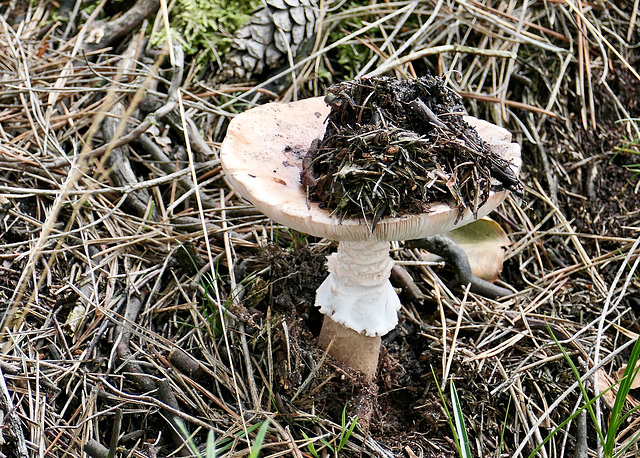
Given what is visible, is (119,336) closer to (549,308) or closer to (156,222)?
(156,222)

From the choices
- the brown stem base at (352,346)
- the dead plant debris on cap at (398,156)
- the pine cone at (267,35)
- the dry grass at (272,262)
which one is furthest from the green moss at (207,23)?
the brown stem base at (352,346)

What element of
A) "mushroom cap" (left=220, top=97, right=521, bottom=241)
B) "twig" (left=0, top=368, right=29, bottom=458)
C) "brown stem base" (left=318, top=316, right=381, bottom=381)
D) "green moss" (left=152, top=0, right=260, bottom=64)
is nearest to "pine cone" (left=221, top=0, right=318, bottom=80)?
"green moss" (left=152, top=0, right=260, bottom=64)

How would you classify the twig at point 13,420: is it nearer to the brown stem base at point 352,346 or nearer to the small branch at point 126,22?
the brown stem base at point 352,346

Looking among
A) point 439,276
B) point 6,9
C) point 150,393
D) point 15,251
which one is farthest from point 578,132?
point 6,9

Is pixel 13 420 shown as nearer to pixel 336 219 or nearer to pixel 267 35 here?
pixel 336 219

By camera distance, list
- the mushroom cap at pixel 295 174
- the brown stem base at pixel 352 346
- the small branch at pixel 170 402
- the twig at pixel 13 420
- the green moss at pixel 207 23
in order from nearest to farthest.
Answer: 1. the mushroom cap at pixel 295 174
2. the twig at pixel 13 420
3. the small branch at pixel 170 402
4. the brown stem base at pixel 352 346
5. the green moss at pixel 207 23

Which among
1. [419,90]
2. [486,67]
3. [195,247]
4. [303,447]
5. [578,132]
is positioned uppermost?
[419,90]
